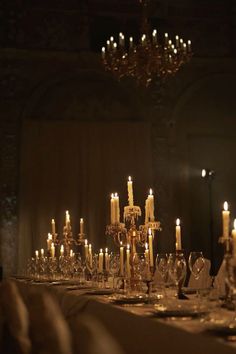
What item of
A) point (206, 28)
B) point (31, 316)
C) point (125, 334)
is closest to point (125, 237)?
point (125, 334)

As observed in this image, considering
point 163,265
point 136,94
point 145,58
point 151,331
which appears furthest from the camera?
point 136,94

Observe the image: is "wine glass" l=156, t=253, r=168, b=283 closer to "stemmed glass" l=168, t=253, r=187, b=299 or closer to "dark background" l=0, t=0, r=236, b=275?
"stemmed glass" l=168, t=253, r=187, b=299

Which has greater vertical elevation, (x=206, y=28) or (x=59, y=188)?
(x=206, y=28)

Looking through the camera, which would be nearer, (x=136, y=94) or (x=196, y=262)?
(x=196, y=262)

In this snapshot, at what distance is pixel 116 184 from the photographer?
40.9 ft

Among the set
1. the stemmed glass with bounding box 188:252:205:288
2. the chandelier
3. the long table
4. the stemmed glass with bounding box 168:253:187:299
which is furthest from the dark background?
the long table

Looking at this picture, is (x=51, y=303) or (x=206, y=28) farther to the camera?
(x=206, y=28)

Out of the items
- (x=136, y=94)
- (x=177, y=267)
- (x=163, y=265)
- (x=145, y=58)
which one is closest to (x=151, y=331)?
(x=177, y=267)

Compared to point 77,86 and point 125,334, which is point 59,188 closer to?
point 77,86

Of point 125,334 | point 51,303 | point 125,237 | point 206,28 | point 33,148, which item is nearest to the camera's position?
point 51,303

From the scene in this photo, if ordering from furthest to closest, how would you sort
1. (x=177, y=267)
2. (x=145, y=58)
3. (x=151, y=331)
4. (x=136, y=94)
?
(x=136, y=94) < (x=145, y=58) < (x=177, y=267) < (x=151, y=331)

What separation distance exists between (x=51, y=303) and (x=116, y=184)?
10.3m

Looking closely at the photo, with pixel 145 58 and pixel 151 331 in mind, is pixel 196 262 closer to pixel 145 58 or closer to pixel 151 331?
pixel 151 331

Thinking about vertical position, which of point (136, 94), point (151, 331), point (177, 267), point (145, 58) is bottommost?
point (151, 331)
